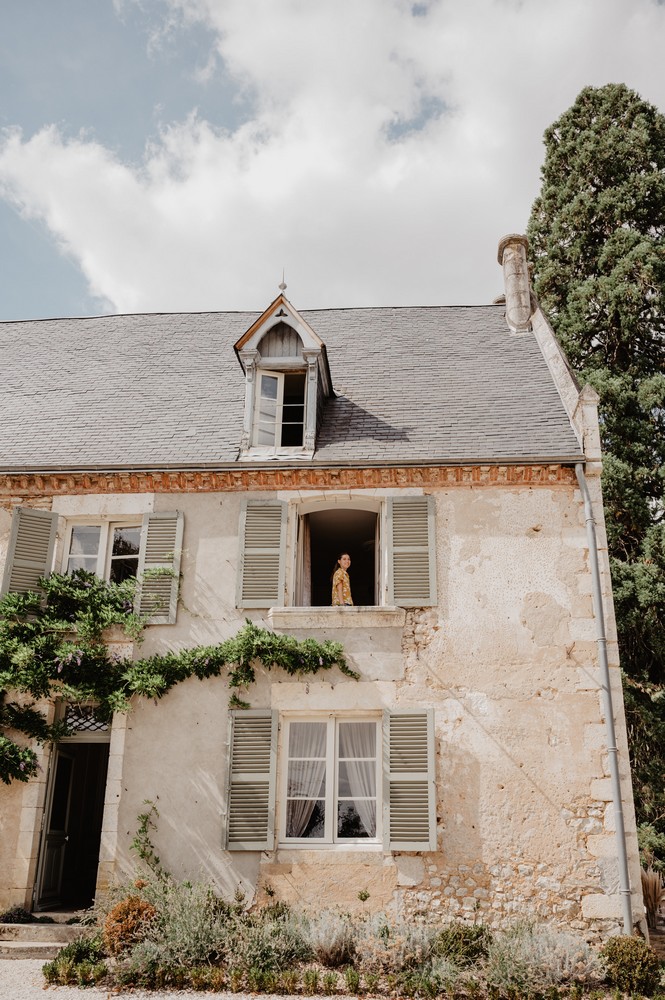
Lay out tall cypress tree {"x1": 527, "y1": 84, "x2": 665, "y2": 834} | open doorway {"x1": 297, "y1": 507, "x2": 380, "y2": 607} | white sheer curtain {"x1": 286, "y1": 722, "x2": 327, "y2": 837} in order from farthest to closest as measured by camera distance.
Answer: tall cypress tree {"x1": 527, "y1": 84, "x2": 665, "y2": 834} → open doorway {"x1": 297, "y1": 507, "x2": 380, "y2": 607} → white sheer curtain {"x1": 286, "y1": 722, "x2": 327, "y2": 837}

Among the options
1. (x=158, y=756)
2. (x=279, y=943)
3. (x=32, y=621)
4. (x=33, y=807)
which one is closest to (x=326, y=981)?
(x=279, y=943)

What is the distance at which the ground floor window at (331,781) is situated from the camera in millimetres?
8867

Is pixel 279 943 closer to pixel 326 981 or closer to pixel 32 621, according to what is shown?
pixel 326 981

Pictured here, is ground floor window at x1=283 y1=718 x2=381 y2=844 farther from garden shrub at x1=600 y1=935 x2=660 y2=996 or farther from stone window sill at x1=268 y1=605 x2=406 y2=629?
garden shrub at x1=600 y1=935 x2=660 y2=996

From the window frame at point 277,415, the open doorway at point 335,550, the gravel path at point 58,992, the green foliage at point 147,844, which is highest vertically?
the window frame at point 277,415

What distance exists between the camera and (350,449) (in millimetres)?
10531

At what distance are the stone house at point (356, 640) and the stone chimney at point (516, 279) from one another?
80.1 inches

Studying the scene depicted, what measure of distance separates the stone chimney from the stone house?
2035 millimetres

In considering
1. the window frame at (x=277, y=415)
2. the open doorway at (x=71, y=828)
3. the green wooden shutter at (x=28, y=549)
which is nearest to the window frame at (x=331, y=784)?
the open doorway at (x=71, y=828)

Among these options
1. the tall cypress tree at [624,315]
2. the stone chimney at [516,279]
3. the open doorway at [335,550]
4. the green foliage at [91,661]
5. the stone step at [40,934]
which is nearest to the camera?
the stone step at [40,934]

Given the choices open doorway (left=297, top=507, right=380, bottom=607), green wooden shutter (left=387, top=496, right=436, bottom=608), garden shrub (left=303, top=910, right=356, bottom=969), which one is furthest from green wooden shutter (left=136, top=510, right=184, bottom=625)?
garden shrub (left=303, top=910, right=356, bottom=969)

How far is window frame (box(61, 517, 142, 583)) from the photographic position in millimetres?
10180

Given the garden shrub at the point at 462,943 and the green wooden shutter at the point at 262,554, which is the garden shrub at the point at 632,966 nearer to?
the garden shrub at the point at 462,943

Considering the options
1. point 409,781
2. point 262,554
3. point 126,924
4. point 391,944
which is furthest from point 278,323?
point 391,944
